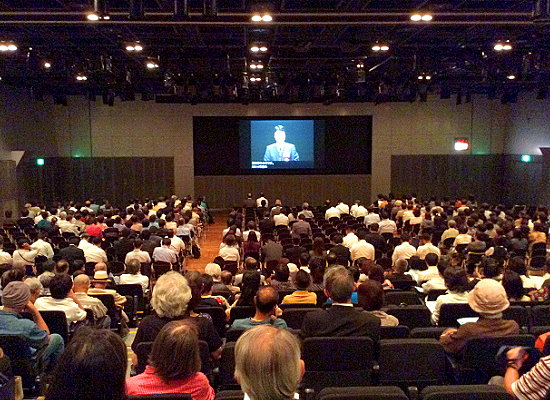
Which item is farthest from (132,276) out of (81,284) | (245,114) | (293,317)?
(245,114)

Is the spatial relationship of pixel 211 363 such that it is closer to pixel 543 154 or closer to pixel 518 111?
pixel 543 154

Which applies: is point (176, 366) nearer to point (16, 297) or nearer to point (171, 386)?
point (171, 386)

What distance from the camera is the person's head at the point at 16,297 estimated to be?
5.14 metres

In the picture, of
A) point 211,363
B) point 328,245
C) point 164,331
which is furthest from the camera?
point 328,245

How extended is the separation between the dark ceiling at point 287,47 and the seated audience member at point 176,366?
5560 mm

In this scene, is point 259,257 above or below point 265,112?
below

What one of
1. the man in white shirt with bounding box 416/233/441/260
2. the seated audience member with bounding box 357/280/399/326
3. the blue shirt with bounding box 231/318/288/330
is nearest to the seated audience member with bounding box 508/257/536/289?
the man in white shirt with bounding box 416/233/441/260

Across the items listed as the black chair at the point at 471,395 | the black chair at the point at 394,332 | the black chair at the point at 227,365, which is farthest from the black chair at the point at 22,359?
the black chair at the point at 471,395

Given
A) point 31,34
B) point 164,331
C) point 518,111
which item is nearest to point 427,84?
point 518,111

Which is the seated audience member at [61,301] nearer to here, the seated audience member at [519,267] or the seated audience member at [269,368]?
the seated audience member at [269,368]

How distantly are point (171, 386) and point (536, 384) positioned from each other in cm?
197

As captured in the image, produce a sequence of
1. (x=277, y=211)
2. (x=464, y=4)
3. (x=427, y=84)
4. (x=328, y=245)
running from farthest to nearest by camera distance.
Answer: (x=427, y=84) < (x=277, y=211) < (x=328, y=245) < (x=464, y=4)

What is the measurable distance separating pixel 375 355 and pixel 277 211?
1369 cm

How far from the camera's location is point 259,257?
12.4 m
